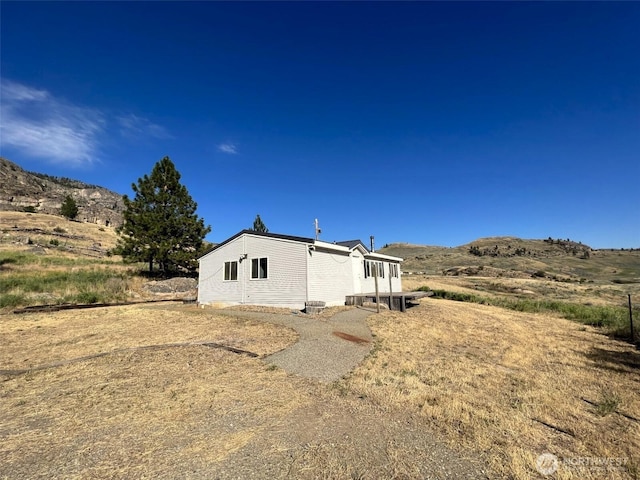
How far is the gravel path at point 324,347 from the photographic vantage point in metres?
6.70

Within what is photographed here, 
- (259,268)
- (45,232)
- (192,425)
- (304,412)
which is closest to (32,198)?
(45,232)

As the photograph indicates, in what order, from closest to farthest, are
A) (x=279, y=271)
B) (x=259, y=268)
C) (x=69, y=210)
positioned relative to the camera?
(x=279, y=271) < (x=259, y=268) < (x=69, y=210)

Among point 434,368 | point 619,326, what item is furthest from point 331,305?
point 619,326

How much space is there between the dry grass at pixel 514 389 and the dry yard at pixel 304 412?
0.11 feet

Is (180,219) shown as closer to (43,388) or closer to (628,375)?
(43,388)

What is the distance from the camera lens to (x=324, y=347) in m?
8.45

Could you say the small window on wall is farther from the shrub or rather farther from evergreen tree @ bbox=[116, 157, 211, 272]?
the shrub

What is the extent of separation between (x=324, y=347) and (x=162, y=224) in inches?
834

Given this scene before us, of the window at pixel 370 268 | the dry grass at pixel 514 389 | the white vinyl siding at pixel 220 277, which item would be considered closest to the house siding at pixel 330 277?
the window at pixel 370 268

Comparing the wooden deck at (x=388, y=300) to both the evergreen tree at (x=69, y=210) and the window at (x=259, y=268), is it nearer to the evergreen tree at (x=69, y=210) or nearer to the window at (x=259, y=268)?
the window at (x=259, y=268)

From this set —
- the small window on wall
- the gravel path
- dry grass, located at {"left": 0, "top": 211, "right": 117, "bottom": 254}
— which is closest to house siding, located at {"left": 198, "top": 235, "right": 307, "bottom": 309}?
the gravel path

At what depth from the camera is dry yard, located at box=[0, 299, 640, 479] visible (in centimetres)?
327

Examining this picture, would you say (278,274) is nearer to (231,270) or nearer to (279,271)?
(279,271)

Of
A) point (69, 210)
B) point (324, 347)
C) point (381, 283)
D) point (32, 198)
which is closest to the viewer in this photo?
point (324, 347)
